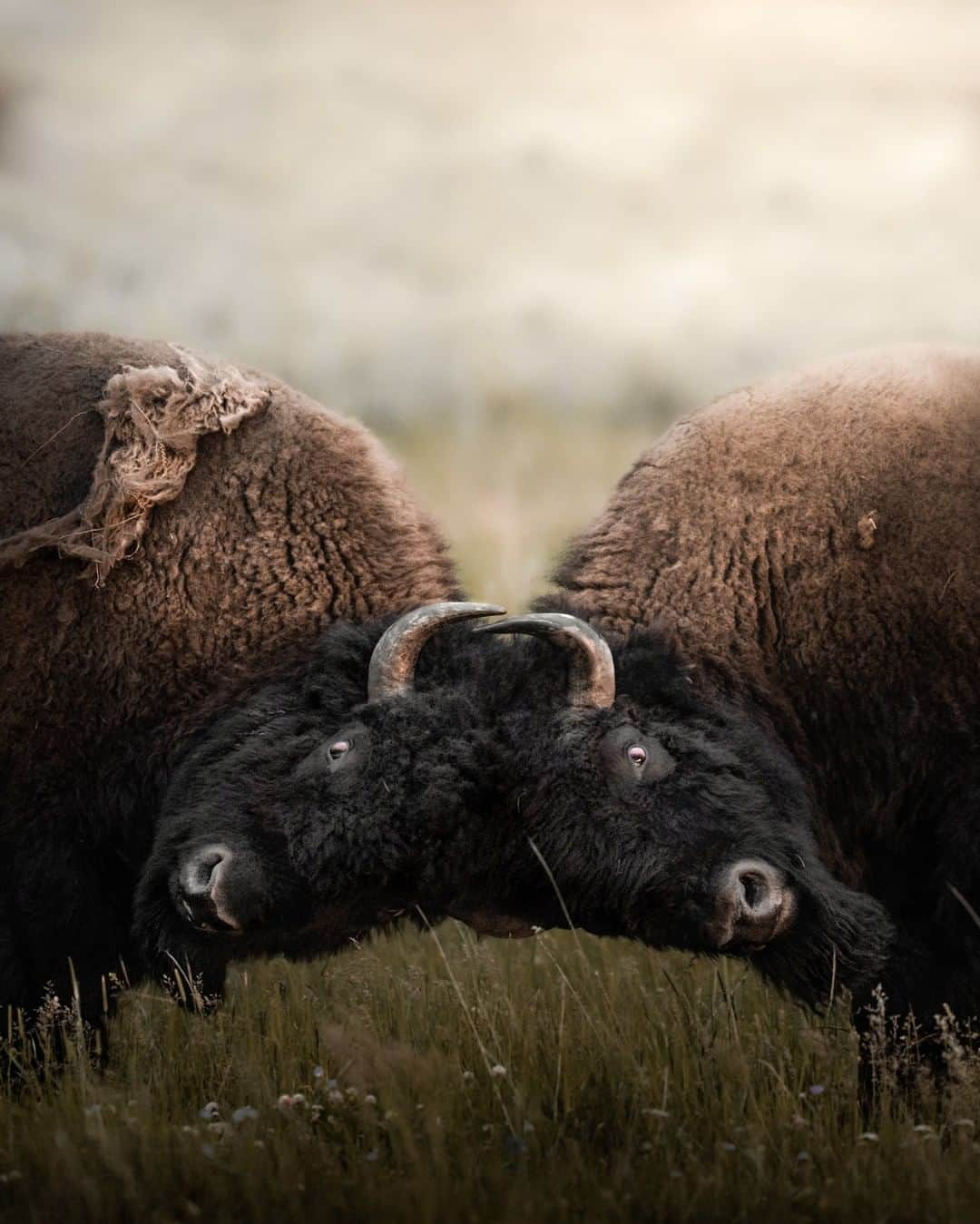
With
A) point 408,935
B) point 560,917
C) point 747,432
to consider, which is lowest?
point 408,935

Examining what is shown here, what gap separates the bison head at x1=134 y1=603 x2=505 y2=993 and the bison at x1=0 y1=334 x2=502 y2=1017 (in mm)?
17

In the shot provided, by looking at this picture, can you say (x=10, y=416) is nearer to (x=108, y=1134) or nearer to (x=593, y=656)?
(x=593, y=656)

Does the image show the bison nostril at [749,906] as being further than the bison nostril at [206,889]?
No

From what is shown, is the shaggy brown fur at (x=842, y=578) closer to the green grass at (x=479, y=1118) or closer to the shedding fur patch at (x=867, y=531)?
the shedding fur patch at (x=867, y=531)

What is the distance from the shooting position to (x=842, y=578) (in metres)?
4.88

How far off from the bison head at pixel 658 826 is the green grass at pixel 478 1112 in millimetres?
289

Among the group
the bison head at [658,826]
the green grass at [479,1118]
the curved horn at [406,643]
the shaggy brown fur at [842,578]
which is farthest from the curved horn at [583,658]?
the green grass at [479,1118]

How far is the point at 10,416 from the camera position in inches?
205

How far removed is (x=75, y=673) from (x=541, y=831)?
65.4 inches

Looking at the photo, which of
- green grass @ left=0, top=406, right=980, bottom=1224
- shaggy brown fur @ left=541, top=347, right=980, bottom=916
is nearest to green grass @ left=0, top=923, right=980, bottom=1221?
green grass @ left=0, top=406, right=980, bottom=1224

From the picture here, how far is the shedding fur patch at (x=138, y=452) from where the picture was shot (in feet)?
16.1

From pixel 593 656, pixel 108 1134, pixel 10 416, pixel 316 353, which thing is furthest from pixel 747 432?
pixel 316 353

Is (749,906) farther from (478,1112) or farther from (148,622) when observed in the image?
(148,622)

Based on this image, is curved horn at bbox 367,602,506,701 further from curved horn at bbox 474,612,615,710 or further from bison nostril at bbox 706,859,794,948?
bison nostril at bbox 706,859,794,948
